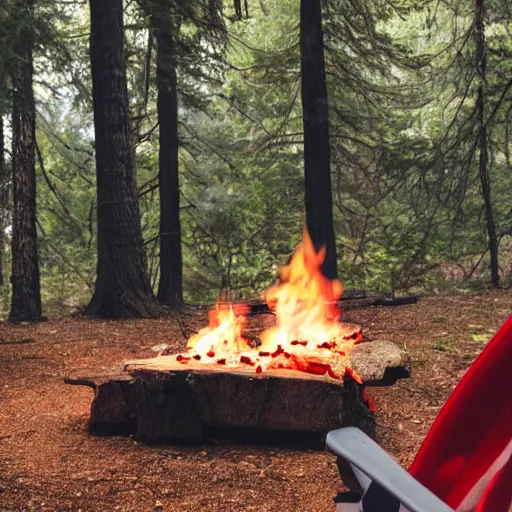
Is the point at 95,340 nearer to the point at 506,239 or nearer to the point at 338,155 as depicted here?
the point at 338,155

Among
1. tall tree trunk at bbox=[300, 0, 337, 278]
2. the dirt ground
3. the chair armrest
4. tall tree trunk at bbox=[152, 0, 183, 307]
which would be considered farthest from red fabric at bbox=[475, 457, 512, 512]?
tall tree trunk at bbox=[152, 0, 183, 307]

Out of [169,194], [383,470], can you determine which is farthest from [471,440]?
[169,194]

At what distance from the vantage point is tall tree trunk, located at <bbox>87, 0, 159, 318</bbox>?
10711 mm

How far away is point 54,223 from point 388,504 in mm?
16913

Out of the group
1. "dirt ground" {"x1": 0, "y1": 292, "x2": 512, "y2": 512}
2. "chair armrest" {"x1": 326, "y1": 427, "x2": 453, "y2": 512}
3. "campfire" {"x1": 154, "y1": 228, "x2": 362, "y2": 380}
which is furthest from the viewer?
"campfire" {"x1": 154, "y1": 228, "x2": 362, "y2": 380}

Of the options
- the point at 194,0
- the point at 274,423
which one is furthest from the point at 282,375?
the point at 194,0

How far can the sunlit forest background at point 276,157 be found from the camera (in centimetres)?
1321

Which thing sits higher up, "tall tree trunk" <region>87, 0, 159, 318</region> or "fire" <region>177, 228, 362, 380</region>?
"tall tree trunk" <region>87, 0, 159, 318</region>

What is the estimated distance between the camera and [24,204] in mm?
11586

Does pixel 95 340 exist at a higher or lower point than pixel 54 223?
lower

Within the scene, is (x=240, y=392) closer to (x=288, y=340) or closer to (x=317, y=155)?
(x=288, y=340)

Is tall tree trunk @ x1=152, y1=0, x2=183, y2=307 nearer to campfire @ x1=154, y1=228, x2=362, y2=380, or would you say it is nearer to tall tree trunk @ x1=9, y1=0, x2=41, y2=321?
tall tree trunk @ x1=9, y1=0, x2=41, y2=321

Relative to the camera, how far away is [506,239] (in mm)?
16781

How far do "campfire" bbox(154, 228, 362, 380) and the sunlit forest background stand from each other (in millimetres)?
7355
